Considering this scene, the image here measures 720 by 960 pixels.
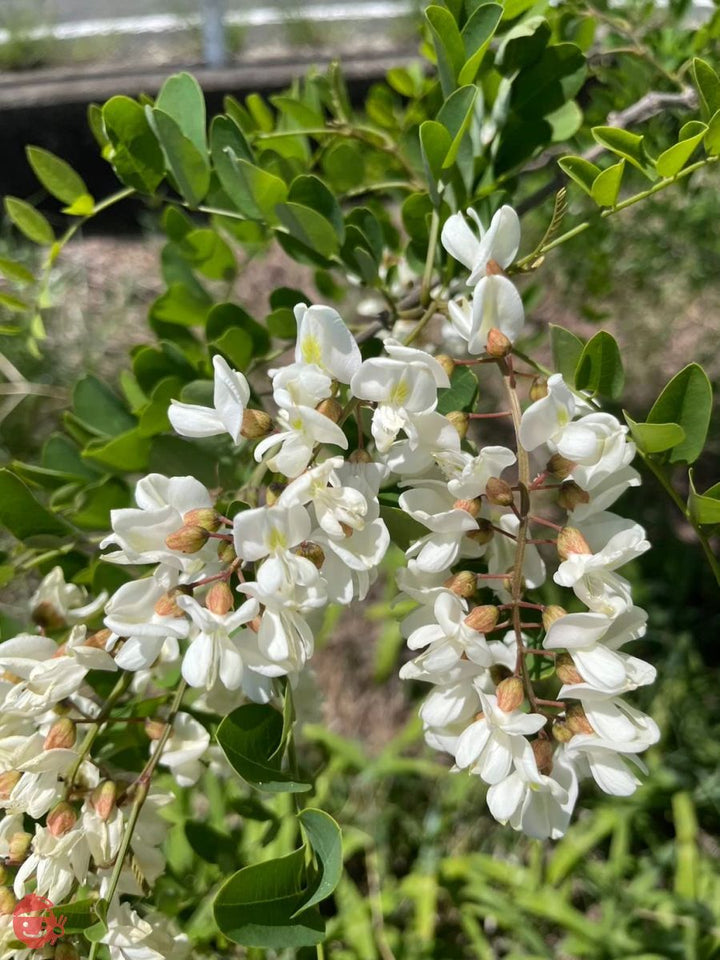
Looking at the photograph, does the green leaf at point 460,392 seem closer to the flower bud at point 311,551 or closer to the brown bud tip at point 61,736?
the flower bud at point 311,551

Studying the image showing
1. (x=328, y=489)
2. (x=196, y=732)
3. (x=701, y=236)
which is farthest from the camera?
(x=701, y=236)

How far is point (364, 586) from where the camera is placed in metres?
0.35

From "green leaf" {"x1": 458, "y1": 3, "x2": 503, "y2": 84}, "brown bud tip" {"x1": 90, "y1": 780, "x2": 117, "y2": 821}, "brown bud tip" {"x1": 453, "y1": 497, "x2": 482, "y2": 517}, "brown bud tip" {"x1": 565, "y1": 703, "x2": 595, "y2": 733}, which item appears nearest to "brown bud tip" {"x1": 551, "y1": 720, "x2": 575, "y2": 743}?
"brown bud tip" {"x1": 565, "y1": 703, "x2": 595, "y2": 733}

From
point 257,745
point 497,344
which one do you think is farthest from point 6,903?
point 497,344

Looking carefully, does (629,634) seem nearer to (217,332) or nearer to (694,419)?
(694,419)

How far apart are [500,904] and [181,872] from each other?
0.44m

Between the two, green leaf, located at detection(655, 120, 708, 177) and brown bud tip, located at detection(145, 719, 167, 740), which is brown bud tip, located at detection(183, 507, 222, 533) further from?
green leaf, located at detection(655, 120, 708, 177)

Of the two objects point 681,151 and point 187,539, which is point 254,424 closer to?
point 187,539

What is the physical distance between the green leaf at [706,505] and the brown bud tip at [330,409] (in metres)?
0.17

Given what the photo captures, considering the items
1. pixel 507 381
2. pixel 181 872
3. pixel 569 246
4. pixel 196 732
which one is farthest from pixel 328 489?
pixel 569 246

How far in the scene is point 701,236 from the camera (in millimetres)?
1129

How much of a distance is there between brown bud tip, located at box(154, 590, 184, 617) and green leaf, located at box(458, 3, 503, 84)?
29cm

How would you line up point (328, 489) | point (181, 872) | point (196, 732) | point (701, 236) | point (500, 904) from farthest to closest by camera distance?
1. point (701, 236)
2. point (500, 904)
3. point (181, 872)
4. point (196, 732)
5. point (328, 489)

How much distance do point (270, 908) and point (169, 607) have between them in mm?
143
